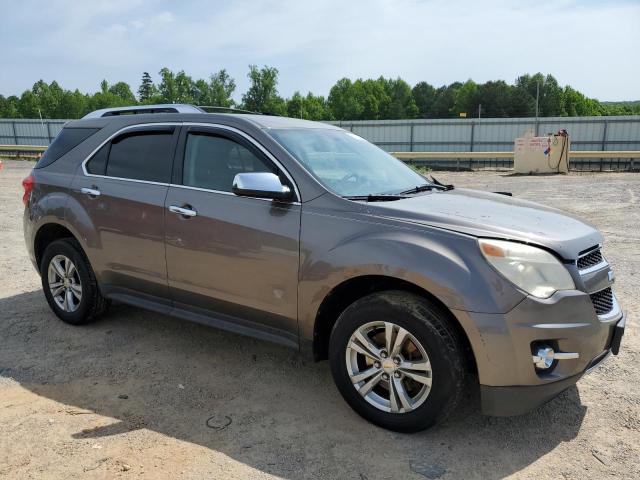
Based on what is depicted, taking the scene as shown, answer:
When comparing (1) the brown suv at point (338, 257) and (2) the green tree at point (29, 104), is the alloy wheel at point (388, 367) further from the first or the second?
(2) the green tree at point (29, 104)

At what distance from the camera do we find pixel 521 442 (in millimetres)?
3059

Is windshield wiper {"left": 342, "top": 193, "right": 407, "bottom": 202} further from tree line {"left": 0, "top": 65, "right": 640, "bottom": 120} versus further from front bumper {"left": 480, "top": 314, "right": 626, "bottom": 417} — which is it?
tree line {"left": 0, "top": 65, "right": 640, "bottom": 120}

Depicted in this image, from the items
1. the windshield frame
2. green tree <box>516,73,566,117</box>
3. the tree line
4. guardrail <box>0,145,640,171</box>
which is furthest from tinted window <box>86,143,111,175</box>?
green tree <box>516,73,566,117</box>

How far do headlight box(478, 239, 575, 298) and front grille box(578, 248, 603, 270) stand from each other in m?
0.22

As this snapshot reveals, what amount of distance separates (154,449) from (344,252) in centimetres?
155

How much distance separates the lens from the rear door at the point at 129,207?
4.06 metres

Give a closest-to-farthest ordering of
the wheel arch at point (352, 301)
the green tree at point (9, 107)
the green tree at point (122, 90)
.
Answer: the wheel arch at point (352, 301), the green tree at point (9, 107), the green tree at point (122, 90)

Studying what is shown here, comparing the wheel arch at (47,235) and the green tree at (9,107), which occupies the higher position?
the green tree at (9,107)

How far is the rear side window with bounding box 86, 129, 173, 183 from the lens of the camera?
13.6ft

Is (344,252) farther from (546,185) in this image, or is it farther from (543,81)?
(543,81)

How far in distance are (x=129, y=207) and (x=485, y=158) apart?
93.3 feet

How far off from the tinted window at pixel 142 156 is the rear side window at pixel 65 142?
0.44 meters

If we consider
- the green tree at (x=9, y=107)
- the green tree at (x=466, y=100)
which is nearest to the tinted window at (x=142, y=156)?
the green tree at (x=9, y=107)

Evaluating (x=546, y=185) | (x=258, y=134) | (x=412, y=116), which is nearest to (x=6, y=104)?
(x=412, y=116)
